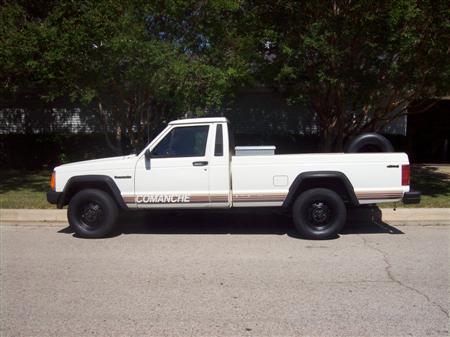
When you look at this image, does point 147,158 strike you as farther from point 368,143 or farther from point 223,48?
point 223,48

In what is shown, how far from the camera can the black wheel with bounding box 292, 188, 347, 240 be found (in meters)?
7.42

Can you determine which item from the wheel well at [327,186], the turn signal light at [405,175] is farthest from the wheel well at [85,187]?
the turn signal light at [405,175]

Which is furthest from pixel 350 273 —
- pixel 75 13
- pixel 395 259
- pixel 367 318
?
pixel 75 13

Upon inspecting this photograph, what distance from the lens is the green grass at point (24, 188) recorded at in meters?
9.91

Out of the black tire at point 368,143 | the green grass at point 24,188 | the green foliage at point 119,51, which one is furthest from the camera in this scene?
the green grass at point 24,188

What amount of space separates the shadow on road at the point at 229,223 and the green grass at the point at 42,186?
2.38 ft

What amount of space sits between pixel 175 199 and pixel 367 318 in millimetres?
3810

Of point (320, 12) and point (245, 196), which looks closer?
point (245, 196)

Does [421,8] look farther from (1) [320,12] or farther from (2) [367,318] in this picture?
(2) [367,318]

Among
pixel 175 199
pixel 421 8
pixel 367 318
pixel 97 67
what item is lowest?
pixel 367 318

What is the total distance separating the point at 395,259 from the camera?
6449mm

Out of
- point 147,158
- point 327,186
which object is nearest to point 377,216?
point 327,186

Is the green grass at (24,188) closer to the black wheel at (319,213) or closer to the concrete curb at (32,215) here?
the concrete curb at (32,215)

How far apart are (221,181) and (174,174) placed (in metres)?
0.72
